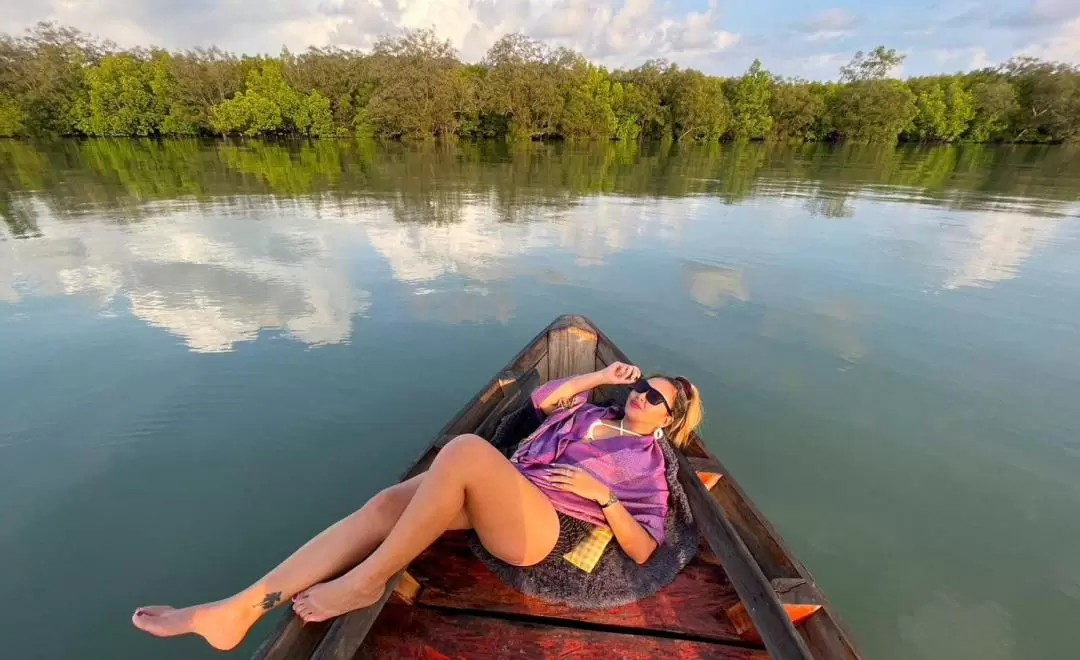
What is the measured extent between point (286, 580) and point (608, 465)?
1.48m

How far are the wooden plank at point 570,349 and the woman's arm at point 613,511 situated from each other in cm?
219

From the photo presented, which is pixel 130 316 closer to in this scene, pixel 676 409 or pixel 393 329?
pixel 393 329

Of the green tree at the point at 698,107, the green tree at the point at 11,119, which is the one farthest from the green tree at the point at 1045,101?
the green tree at the point at 11,119

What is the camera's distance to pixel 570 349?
4.43 m

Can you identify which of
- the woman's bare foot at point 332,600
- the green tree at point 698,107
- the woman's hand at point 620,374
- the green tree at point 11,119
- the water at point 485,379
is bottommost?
the water at point 485,379

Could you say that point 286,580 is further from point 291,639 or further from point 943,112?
point 943,112

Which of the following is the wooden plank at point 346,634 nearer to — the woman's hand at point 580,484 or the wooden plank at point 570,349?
the woman's hand at point 580,484

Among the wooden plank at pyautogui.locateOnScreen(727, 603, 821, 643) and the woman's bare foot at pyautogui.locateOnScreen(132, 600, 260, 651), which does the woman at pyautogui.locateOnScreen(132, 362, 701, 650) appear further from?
the wooden plank at pyautogui.locateOnScreen(727, 603, 821, 643)

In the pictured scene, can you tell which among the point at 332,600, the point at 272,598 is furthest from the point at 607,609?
the point at 272,598

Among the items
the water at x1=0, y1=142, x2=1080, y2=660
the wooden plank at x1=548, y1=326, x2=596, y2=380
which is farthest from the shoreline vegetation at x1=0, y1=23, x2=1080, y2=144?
the wooden plank at x1=548, y1=326, x2=596, y2=380

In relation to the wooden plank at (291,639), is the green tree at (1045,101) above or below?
above

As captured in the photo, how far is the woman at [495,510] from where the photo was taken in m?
1.85

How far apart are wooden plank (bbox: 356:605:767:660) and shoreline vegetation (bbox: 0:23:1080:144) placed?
47.1 m

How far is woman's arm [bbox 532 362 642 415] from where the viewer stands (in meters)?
2.87
